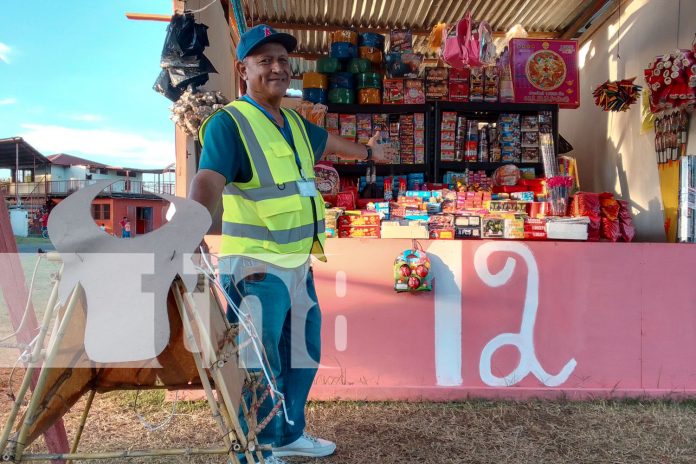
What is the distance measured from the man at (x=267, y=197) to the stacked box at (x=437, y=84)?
271 cm

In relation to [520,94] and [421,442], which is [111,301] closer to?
[421,442]

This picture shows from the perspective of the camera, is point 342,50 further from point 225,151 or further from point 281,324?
point 281,324

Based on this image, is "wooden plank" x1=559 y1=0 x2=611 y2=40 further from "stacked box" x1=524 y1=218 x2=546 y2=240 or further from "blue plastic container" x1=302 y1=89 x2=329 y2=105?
"stacked box" x1=524 y1=218 x2=546 y2=240

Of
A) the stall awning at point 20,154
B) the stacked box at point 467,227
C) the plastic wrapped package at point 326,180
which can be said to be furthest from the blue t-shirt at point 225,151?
the stall awning at point 20,154

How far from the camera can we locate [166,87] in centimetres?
358

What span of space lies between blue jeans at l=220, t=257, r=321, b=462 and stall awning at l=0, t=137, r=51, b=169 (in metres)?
15.1

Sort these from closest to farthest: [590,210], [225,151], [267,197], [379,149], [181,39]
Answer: [225,151] → [267,197] → [379,149] → [181,39] → [590,210]

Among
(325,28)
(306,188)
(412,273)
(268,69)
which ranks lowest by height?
(412,273)

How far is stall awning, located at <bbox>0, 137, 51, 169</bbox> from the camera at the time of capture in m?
15.9

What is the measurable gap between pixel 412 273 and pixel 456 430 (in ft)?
3.03

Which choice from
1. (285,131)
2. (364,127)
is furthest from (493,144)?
(285,131)

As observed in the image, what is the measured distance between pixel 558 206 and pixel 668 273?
81 centimetres

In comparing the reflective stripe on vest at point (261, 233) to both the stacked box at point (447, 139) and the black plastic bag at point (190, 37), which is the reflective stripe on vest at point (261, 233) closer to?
the black plastic bag at point (190, 37)

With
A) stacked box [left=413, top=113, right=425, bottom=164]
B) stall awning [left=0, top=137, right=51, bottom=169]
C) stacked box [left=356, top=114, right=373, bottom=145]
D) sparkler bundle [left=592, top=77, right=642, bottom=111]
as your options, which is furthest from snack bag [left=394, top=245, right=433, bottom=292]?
stall awning [left=0, top=137, right=51, bottom=169]
